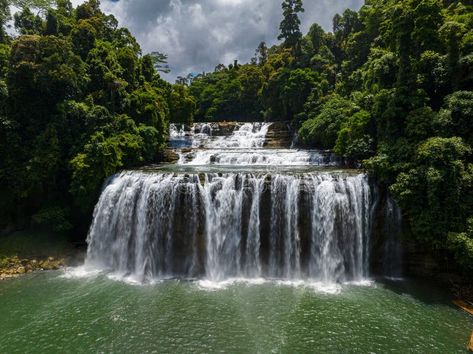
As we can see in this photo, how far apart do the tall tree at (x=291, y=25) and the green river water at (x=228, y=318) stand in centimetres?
3544

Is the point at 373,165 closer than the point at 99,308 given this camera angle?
No

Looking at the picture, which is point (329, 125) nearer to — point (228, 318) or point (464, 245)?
point (464, 245)

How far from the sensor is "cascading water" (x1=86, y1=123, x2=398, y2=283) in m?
13.1

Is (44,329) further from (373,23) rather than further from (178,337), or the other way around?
(373,23)

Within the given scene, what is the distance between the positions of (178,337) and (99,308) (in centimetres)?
348

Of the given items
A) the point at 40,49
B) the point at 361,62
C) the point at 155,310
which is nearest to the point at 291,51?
the point at 361,62

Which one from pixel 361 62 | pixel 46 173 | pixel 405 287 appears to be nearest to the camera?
pixel 405 287

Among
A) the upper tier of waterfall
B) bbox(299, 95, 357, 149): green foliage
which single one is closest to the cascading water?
the upper tier of waterfall

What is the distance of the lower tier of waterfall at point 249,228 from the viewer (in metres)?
13.1

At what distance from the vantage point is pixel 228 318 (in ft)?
31.9

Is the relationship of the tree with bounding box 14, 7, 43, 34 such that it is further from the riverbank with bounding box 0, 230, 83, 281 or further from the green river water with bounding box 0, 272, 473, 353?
the green river water with bounding box 0, 272, 473, 353

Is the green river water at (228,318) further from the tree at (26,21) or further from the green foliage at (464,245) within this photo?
the tree at (26,21)

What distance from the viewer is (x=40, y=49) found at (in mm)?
17109

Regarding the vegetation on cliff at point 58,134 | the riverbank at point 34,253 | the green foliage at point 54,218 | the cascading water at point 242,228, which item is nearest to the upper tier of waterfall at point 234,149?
the vegetation on cliff at point 58,134
